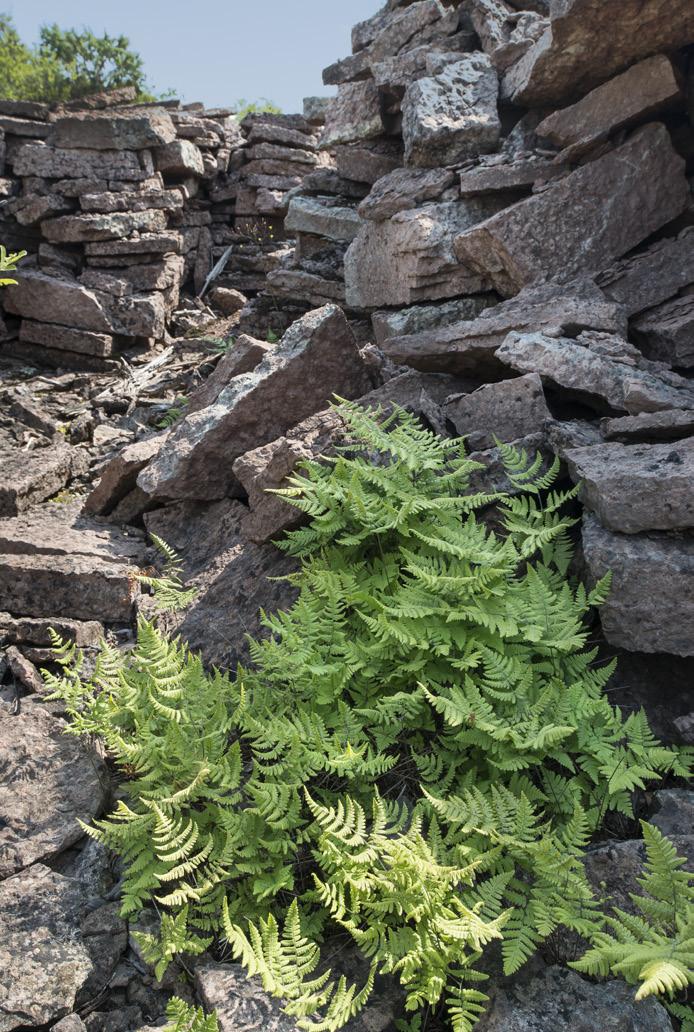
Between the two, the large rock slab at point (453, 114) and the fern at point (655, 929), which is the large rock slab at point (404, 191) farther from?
the fern at point (655, 929)

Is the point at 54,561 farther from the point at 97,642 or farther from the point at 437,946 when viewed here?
the point at 437,946

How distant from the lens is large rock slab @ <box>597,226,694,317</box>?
18.7 ft

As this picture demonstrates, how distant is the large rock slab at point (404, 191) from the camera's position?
709 centimetres

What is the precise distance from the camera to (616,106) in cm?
600

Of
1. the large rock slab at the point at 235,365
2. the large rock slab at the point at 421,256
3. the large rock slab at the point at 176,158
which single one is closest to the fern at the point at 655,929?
the large rock slab at the point at 235,365

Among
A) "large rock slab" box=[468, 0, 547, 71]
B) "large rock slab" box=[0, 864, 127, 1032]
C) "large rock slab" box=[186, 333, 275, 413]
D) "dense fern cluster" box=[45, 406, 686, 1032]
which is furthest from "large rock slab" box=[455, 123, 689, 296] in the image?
"large rock slab" box=[0, 864, 127, 1032]

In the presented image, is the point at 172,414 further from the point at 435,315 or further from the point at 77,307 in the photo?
the point at 77,307

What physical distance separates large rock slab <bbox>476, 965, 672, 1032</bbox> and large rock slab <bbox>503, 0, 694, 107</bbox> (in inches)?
235

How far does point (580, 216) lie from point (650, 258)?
640 millimetres

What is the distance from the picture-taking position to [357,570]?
4305 mm

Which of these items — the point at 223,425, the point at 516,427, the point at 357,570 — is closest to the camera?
the point at 357,570

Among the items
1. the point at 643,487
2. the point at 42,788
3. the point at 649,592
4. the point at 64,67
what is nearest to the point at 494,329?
the point at 643,487

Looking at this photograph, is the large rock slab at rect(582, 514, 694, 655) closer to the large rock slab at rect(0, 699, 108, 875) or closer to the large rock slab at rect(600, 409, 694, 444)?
the large rock slab at rect(600, 409, 694, 444)

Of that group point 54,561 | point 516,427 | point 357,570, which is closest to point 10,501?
point 54,561
